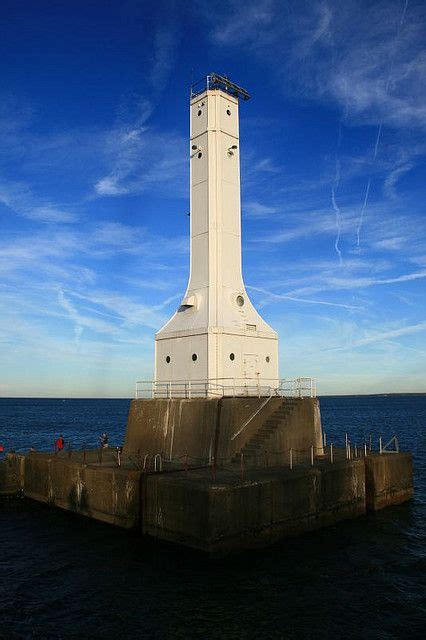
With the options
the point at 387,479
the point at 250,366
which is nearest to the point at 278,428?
the point at 250,366

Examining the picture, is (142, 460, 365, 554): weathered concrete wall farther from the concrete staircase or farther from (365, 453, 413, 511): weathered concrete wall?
(365, 453, 413, 511): weathered concrete wall

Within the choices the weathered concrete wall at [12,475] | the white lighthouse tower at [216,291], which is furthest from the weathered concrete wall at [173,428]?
the weathered concrete wall at [12,475]

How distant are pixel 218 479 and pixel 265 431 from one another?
187 inches

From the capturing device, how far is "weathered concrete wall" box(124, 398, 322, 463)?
2114cm

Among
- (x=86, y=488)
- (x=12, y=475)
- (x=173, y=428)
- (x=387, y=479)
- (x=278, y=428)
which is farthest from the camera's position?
(x=12, y=475)

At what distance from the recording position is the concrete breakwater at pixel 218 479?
1603 cm

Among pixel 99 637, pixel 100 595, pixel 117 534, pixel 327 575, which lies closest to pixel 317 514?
pixel 327 575

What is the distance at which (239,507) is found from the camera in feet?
52.3

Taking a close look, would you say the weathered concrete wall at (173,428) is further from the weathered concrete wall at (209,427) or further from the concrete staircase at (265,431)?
the concrete staircase at (265,431)

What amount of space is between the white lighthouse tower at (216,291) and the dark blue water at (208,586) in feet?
26.4

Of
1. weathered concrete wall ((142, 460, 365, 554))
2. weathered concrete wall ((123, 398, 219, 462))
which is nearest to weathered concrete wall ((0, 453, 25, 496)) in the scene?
weathered concrete wall ((123, 398, 219, 462))

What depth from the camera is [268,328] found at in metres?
26.3

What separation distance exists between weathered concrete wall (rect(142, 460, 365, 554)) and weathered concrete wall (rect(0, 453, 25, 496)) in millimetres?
9546

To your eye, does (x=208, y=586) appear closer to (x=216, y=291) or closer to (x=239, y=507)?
(x=239, y=507)
